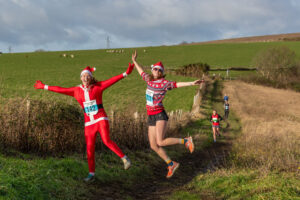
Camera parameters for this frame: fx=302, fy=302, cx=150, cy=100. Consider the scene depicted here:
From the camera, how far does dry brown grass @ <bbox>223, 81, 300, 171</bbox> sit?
509 inches

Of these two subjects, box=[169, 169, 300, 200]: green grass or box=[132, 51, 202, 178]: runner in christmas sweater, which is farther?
box=[132, 51, 202, 178]: runner in christmas sweater

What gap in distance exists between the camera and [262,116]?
1057 inches

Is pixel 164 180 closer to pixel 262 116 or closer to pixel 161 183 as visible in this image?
pixel 161 183

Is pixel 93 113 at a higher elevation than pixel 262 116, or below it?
higher

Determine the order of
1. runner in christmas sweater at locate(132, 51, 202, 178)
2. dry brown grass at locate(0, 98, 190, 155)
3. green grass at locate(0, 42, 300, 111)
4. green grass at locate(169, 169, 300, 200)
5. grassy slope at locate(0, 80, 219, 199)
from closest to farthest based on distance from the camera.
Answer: grassy slope at locate(0, 80, 219, 199), green grass at locate(169, 169, 300, 200), runner in christmas sweater at locate(132, 51, 202, 178), dry brown grass at locate(0, 98, 190, 155), green grass at locate(0, 42, 300, 111)

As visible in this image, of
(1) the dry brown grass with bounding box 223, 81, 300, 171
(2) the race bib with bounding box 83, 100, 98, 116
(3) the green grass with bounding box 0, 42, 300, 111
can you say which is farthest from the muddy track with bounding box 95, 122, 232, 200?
(3) the green grass with bounding box 0, 42, 300, 111

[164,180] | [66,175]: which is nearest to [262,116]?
[164,180]

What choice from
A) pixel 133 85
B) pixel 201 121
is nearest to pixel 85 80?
pixel 201 121

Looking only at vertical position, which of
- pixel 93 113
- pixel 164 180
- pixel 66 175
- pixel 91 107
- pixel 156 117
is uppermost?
pixel 91 107

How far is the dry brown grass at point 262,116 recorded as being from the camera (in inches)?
509

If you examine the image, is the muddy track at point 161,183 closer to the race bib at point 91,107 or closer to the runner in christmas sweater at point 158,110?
the runner in christmas sweater at point 158,110

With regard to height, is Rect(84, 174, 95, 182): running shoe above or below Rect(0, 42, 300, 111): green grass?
below

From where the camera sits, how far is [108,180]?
277 inches

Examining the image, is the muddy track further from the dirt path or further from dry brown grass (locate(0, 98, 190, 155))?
dry brown grass (locate(0, 98, 190, 155))
